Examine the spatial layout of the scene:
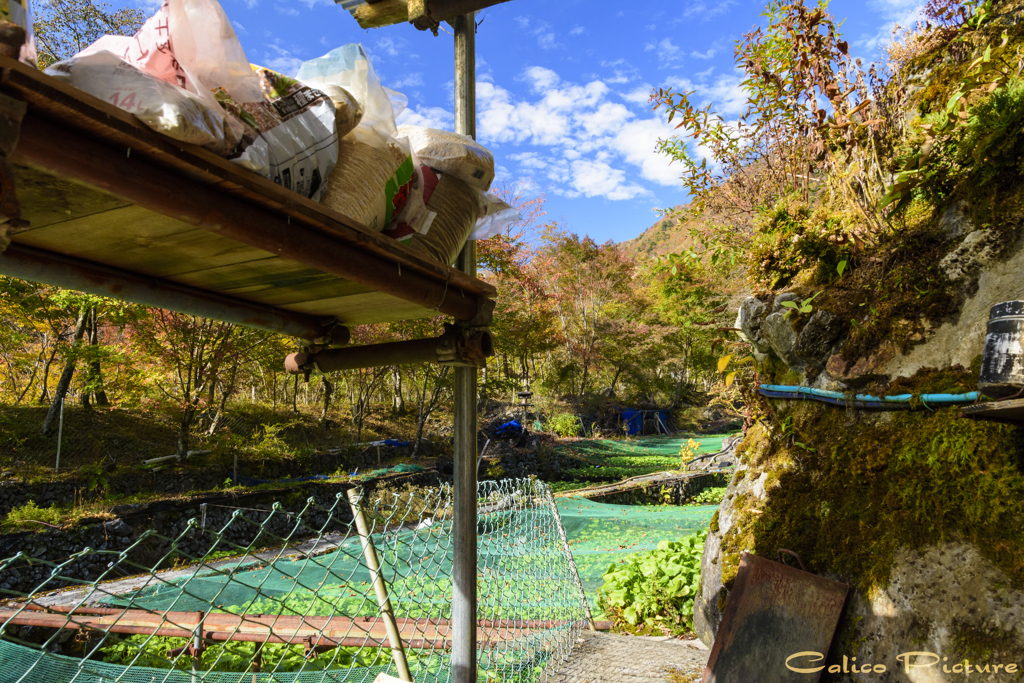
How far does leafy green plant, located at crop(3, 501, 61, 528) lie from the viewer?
5.85 meters

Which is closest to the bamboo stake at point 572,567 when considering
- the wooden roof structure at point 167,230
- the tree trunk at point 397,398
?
the wooden roof structure at point 167,230

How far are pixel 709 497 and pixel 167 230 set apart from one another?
9.59 meters

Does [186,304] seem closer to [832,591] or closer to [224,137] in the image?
[224,137]

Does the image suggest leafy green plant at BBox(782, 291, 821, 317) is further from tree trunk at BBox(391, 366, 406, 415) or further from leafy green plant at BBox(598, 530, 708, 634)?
tree trunk at BBox(391, 366, 406, 415)

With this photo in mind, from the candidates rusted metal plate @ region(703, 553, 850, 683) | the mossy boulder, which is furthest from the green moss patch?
rusted metal plate @ region(703, 553, 850, 683)

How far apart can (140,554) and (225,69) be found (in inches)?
289

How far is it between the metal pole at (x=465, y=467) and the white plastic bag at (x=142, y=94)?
3.74ft

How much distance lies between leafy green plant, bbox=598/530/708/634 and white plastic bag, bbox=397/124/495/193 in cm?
293

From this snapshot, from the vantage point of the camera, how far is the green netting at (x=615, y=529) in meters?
5.24

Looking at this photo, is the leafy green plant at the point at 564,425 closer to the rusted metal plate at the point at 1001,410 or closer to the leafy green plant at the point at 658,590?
the leafy green plant at the point at 658,590

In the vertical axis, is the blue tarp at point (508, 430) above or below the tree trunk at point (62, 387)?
below

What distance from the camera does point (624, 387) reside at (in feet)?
66.5

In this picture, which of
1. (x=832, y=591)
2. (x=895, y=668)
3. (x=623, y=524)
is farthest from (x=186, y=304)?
(x=623, y=524)

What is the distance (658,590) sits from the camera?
3.49 meters
